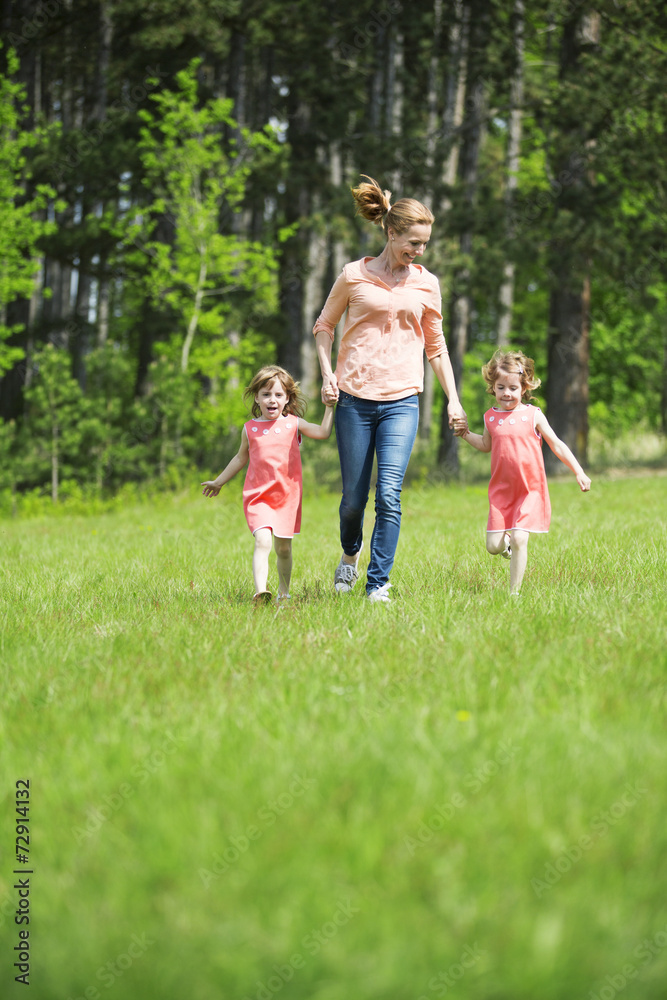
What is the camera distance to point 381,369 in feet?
17.5

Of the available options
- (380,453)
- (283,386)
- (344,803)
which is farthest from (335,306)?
(344,803)

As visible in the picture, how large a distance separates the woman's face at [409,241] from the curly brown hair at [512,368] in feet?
2.68

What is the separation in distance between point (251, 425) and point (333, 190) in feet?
39.0

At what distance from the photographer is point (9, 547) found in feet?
29.5

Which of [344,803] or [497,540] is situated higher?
[497,540]

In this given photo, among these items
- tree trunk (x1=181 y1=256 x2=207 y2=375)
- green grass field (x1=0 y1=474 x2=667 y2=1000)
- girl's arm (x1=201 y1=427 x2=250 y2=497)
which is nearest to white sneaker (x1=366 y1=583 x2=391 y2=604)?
green grass field (x1=0 y1=474 x2=667 y2=1000)

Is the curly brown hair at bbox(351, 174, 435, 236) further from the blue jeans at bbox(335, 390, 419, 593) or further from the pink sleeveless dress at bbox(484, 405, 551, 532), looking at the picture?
the pink sleeveless dress at bbox(484, 405, 551, 532)

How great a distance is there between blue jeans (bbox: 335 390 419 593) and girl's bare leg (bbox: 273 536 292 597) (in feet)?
1.52

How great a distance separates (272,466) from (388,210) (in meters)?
1.65

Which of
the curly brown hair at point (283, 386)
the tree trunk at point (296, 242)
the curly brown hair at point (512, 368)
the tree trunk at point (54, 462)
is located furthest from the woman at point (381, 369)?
the tree trunk at point (296, 242)

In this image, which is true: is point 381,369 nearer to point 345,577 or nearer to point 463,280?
point 345,577

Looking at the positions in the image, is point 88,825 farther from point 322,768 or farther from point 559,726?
point 559,726

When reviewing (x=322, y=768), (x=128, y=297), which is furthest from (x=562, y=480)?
(x=128, y=297)

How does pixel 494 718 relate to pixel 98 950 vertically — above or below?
above
